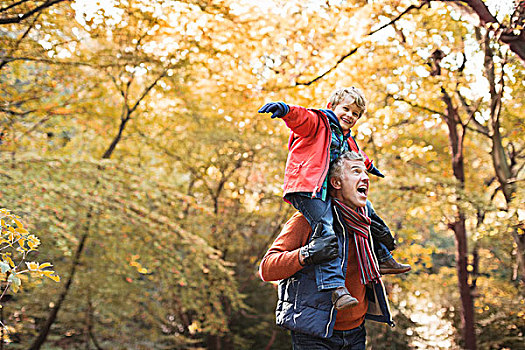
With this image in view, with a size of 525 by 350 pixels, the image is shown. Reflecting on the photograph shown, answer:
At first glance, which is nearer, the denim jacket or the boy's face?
the denim jacket

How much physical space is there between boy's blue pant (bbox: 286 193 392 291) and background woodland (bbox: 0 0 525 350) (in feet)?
8.90

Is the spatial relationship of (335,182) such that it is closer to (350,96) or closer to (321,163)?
(321,163)

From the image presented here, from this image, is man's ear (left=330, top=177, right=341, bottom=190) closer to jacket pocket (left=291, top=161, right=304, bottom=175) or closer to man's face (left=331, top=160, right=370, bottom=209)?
man's face (left=331, top=160, right=370, bottom=209)

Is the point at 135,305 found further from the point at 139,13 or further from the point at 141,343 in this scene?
the point at 139,13

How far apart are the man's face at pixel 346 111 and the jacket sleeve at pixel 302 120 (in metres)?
0.18

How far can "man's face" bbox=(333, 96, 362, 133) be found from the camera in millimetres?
2117

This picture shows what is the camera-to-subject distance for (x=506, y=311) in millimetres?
7434

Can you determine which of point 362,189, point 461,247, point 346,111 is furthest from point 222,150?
point 362,189

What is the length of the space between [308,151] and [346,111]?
0.30 meters

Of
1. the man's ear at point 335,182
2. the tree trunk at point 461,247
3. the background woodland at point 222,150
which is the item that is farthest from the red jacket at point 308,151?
the tree trunk at point 461,247

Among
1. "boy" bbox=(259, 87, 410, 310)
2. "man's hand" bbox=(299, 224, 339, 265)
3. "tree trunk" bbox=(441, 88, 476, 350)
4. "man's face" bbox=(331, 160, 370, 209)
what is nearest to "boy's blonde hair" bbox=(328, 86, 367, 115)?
"boy" bbox=(259, 87, 410, 310)

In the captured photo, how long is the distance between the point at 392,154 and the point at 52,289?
6.06 m

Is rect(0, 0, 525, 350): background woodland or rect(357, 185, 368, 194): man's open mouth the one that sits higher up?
rect(0, 0, 525, 350): background woodland

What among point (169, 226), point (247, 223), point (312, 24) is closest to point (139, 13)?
point (312, 24)
